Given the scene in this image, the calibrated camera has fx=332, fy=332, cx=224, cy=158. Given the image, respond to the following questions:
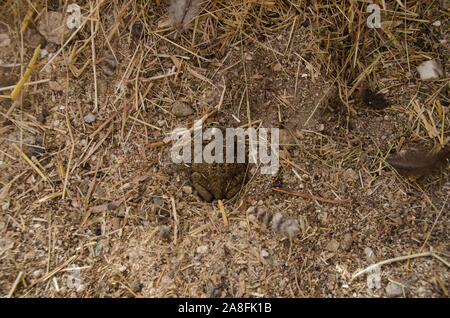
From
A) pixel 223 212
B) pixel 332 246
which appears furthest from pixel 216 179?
pixel 332 246

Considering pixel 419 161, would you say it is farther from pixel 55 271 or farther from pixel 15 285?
pixel 15 285

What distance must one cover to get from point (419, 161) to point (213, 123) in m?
1.08

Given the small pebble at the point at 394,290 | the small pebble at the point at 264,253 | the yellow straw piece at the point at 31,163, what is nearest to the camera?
the small pebble at the point at 394,290

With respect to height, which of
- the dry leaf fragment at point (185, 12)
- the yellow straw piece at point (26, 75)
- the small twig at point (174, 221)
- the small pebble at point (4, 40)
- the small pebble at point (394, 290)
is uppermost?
the dry leaf fragment at point (185, 12)

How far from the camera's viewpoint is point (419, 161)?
1.71 m

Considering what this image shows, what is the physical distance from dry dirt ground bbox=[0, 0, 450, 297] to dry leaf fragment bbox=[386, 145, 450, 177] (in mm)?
39

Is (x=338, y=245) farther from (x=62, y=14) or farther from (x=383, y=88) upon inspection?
(x=62, y=14)

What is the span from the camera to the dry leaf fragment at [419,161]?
5.59 ft

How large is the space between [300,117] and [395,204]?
65 centimetres

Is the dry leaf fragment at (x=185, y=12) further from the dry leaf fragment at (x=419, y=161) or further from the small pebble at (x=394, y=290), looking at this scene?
the small pebble at (x=394, y=290)

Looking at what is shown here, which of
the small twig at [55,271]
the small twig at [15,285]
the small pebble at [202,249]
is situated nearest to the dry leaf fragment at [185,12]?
the small pebble at [202,249]

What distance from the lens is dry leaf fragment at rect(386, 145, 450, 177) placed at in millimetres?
1703

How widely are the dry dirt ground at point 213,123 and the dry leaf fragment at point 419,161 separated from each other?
1.6 inches
